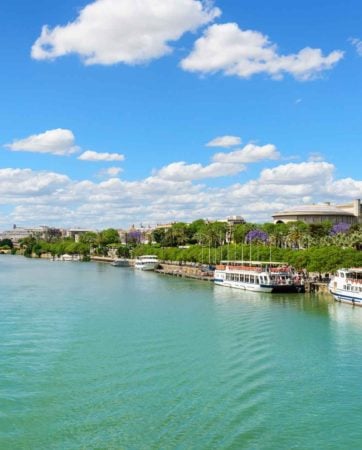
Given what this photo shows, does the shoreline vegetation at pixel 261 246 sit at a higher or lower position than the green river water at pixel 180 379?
higher

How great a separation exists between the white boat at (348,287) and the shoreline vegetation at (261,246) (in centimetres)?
770

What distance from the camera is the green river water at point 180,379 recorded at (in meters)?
20.7

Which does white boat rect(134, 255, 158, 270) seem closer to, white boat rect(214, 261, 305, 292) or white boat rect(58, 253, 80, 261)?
white boat rect(214, 261, 305, 292)

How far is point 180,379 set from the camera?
26.7 m

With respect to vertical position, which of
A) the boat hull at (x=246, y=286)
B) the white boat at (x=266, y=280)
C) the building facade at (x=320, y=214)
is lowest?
the boat hull at (x=246, y=286)

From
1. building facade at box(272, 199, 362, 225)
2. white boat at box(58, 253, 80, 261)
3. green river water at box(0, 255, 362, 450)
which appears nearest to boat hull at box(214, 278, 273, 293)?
green river water at box(0, 255, 362, 450)

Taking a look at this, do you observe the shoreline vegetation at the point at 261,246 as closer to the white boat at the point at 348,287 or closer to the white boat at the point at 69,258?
the white boat at the point at 69,258

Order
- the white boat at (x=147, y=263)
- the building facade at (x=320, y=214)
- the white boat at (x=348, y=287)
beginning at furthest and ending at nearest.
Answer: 1. the building facade at (x=320, y=214)
2. the white boat at (x=147, y=263)
3. the white boat at (x=348, y=287)

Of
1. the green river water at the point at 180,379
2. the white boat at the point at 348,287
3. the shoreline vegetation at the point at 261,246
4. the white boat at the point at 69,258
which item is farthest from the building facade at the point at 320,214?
the green river water at the point at 180,379

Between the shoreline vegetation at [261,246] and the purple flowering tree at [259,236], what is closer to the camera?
the shoreline vegetation at [261,246]

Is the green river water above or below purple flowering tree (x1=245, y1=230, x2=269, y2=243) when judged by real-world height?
below

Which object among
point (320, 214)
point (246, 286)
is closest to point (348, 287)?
point (246, 286)

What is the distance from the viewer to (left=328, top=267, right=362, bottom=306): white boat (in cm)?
5231

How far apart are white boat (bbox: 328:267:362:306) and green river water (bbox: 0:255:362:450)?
4.00 m
